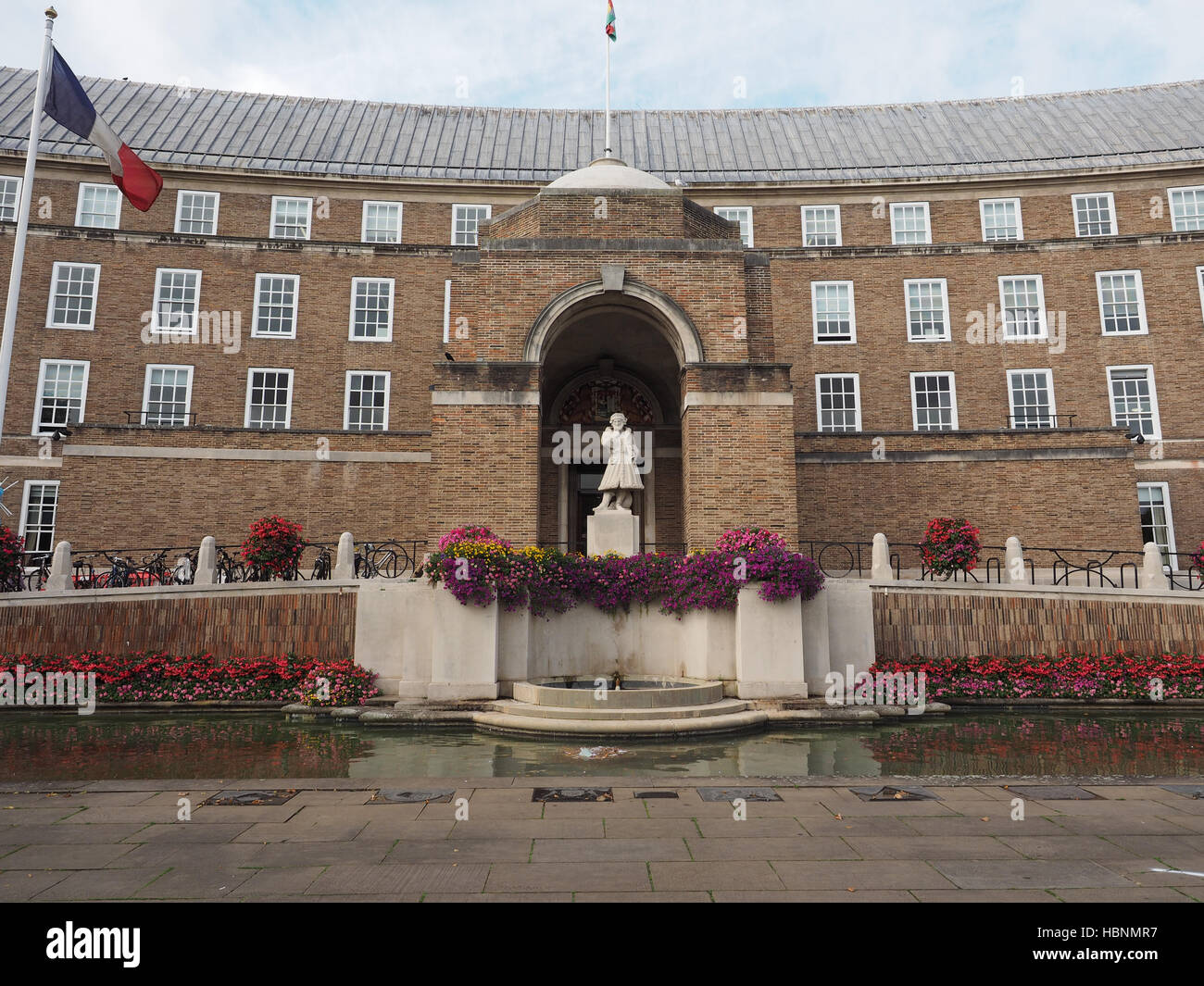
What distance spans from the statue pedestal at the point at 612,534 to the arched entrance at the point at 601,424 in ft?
19.2

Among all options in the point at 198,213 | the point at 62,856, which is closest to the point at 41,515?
the point at 198,213

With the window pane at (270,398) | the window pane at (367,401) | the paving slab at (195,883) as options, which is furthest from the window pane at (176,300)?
the paving slab at (195,883)

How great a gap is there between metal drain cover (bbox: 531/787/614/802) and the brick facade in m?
8.27

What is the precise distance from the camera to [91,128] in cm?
1553

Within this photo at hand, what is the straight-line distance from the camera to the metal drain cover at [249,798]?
757 cm

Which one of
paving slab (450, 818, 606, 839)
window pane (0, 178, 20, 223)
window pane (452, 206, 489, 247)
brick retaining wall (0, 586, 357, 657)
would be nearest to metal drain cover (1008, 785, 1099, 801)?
paving slab (450, 818, 606, 839)

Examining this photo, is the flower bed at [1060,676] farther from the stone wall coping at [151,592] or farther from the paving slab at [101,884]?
the paving slab at [101,884]

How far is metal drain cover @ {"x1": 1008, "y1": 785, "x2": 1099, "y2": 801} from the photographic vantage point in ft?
25.7

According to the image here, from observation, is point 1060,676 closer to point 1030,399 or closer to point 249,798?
point 249,798

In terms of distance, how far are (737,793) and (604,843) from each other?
2.32 m

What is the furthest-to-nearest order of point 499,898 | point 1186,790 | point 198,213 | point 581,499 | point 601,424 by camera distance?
point 198,213, point 581,499, point 601,424, point 1186,790, point 499,898

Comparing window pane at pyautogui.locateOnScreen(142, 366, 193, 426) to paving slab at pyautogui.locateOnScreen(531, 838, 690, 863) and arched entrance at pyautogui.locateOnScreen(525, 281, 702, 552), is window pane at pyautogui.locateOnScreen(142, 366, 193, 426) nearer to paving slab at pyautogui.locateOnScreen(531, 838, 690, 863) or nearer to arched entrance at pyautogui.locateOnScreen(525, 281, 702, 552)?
arched entrance at pyautogui.locateOnScreen(525, 281, 702, 552)

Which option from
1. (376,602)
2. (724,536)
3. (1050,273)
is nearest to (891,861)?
(724,536)

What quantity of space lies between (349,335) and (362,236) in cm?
488
